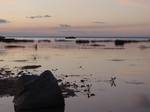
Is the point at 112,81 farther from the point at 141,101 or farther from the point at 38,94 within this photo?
the point at 38,94

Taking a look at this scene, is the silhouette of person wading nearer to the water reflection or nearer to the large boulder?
the water reflection

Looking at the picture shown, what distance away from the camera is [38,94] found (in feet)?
50.3

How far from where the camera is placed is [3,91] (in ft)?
64.5

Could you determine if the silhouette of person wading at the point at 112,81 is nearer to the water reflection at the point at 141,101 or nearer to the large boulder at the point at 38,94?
the water reflection at the point at 141,101

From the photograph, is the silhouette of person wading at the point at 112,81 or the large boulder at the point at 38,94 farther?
the silhouette of person wading at the point at 112,81

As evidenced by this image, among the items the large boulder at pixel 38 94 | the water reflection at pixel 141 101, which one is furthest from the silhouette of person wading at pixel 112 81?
the large boulder at pixel 38 94

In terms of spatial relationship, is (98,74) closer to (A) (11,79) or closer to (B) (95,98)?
(A) (11,79)

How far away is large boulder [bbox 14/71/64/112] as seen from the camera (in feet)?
50.3

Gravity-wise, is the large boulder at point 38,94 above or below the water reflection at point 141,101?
above

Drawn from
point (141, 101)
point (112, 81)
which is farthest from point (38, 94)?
point (112, 81)

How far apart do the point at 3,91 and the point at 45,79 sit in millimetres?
4850

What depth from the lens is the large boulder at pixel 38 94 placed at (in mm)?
15344

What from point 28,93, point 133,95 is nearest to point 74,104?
point 28,93

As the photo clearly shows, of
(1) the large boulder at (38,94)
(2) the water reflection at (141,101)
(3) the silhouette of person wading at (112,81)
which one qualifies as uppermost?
(1) the large boulder at (38,94)
